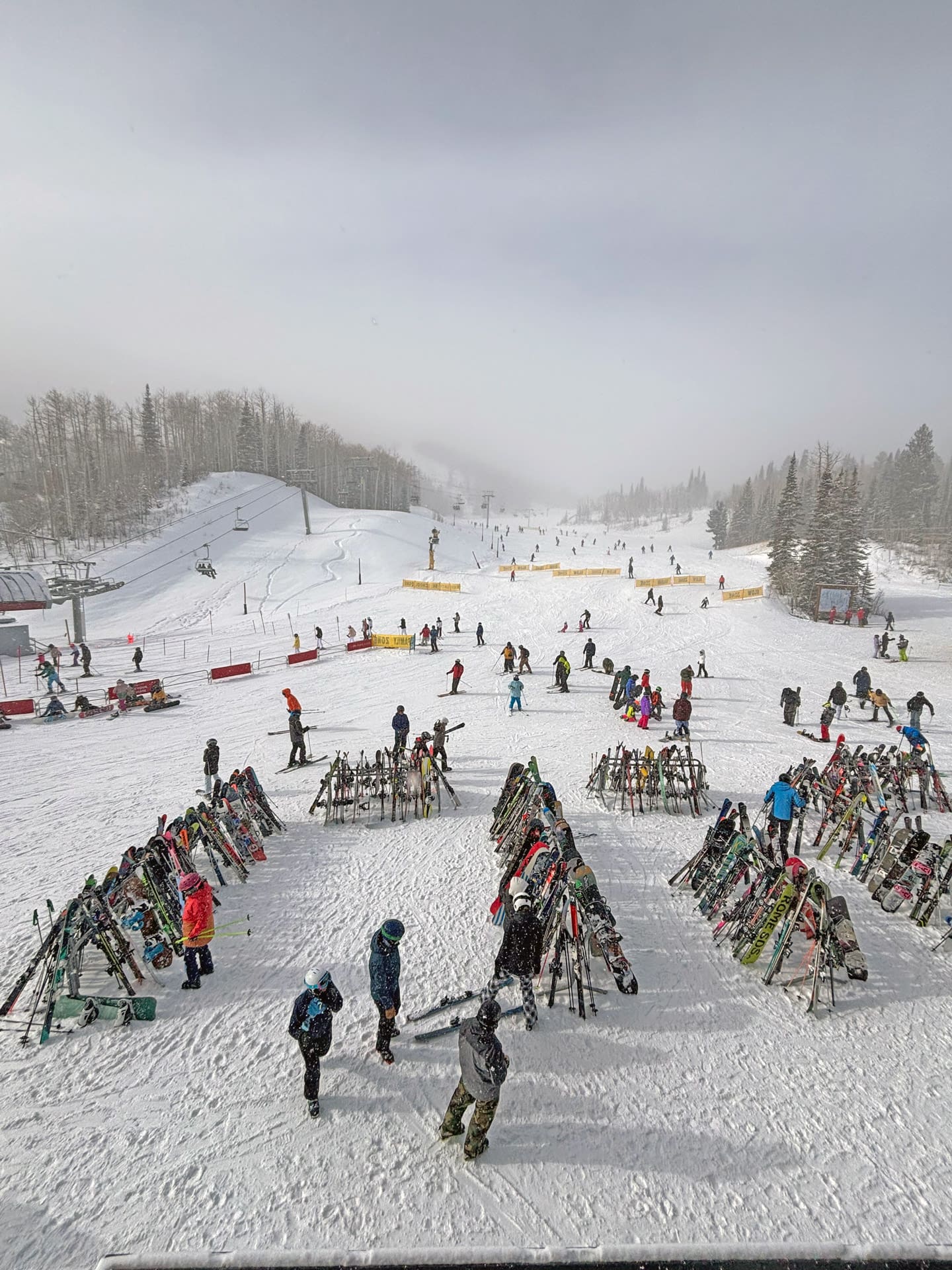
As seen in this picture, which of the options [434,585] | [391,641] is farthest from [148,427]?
[391,641]

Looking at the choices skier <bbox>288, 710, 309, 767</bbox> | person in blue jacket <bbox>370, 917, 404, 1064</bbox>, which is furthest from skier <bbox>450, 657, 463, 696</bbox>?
person in blue jacket <bbox>370, 917, 404, 1064</bbox>

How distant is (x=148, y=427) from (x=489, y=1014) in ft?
302

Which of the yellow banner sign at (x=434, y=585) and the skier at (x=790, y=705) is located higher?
the yellow banner sign at (x=434, y=585)

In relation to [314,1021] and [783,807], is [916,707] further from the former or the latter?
[314,1021]

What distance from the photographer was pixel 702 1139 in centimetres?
486

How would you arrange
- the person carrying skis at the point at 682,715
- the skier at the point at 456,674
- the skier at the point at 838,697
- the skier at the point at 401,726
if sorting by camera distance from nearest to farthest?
the skier at the point at 401,726
the person carrying skis at the point at 682,715
the skier at the point at 838,697
the skier at the point at 456,674

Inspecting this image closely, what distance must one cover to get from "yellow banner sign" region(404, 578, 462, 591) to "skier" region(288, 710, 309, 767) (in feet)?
99.8

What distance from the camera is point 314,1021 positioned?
4875 mm

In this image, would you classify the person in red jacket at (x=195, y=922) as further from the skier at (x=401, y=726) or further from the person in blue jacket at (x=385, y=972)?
the skier at (x=401, y=726)

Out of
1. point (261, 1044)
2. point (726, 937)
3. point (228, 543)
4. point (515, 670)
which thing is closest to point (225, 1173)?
point (261, 1044)

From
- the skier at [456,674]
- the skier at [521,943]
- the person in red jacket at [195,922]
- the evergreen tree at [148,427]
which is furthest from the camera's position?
the evergreen tree at [148,427]

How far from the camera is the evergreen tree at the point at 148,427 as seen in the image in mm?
77250

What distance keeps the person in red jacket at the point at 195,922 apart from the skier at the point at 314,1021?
6.88 ft

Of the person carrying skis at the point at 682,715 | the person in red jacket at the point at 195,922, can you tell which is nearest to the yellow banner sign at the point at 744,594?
the person carrying skis at the point at 682,715
